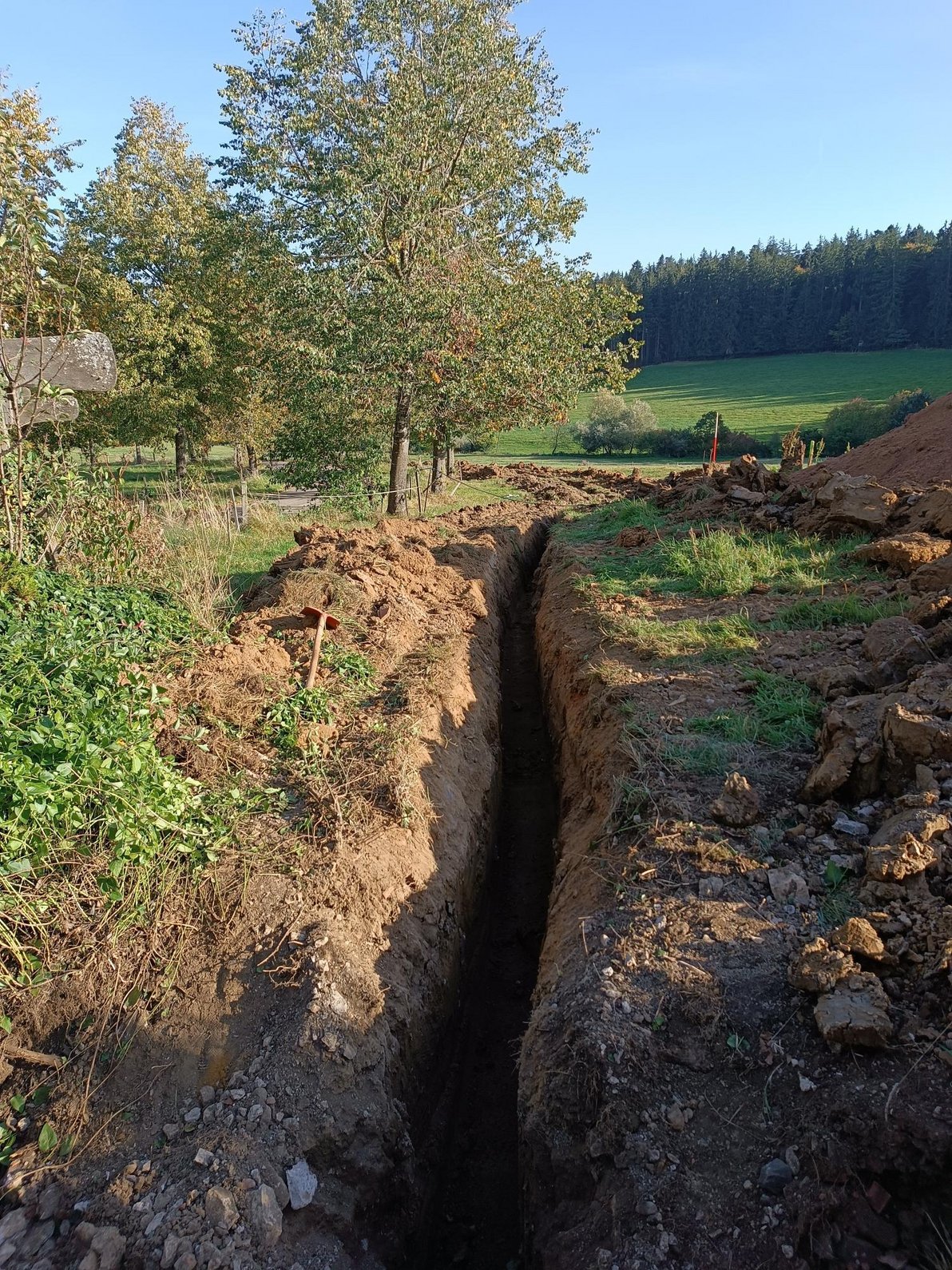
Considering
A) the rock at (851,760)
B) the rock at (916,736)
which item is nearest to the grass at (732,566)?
the rock at (851,760)

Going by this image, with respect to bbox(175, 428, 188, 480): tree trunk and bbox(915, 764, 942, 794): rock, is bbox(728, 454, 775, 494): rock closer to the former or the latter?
bbox(915, 764, 942, 794): rock

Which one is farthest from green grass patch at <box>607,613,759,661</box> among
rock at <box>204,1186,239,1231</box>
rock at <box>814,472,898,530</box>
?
rock at <box>204,1186,239,1231</box>

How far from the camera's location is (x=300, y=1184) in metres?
3.23

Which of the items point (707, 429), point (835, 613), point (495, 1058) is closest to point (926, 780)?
point (495, 1058)

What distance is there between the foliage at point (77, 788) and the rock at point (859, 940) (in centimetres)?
326

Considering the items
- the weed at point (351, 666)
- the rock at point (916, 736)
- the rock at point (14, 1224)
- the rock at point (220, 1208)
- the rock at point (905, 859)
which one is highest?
the rock at point (916, 736)

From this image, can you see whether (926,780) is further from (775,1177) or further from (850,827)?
(775,1177)

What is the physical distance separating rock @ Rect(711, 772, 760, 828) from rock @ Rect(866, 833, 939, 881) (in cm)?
87

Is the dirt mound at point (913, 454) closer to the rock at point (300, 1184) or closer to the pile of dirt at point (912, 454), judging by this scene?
the pile of dirt at point (912, 454)

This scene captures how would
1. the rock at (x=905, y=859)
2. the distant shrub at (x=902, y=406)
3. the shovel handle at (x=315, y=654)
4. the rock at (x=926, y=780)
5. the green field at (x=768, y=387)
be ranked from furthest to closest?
the green field at (x=768, y=387)
the distant shrub at (x=902, y=406)
the shovel handle at (x=315, y=654)
the rock at (x=926, y=780)
the rock at (x=905, y=859)

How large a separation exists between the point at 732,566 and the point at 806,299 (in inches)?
3225

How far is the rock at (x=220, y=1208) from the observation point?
9.73 feet

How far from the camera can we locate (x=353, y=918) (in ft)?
14.0

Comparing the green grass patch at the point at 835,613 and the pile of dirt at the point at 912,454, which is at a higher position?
the pile of dirt at the point at 912,454
